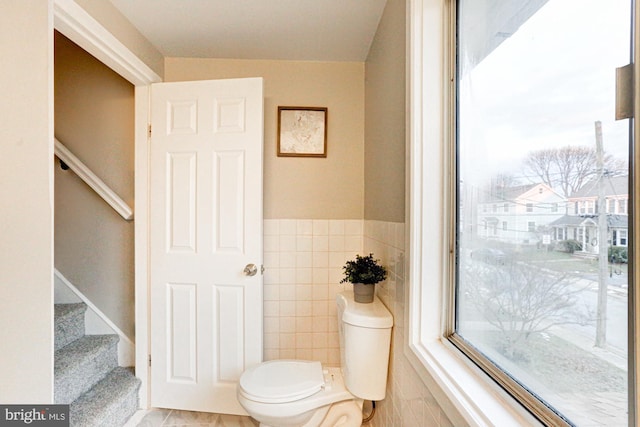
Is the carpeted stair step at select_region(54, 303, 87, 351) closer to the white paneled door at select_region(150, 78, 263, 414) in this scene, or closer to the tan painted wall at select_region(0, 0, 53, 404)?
the white paneled door at select_region(150, 78, 263, 414)

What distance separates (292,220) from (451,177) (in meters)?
1.23

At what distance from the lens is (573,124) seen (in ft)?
1.99

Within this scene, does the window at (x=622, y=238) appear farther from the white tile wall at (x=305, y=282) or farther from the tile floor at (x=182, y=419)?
the tile floor at (x=182, y=419)

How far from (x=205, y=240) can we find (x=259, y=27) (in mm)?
1287

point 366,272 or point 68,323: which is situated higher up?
point 366,272

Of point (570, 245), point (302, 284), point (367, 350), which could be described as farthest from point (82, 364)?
point (570, 245)

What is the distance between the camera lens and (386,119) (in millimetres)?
1587

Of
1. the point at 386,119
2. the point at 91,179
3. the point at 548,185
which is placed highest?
the point at 386,119

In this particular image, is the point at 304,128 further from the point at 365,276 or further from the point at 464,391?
the point at 464,391

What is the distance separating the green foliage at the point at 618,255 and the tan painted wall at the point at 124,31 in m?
1.99

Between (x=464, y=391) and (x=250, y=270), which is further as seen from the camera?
(x=250, y=270)

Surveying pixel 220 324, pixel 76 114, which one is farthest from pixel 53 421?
pixel 76 114

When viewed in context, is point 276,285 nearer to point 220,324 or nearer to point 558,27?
point 220,324

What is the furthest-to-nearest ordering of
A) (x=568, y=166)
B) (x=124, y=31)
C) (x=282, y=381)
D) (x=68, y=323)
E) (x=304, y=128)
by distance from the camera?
(x=304, y=128) < (x=68, y=323) < (x=124, y=31) < (x=282, y=381) < (x=568, y=166)
